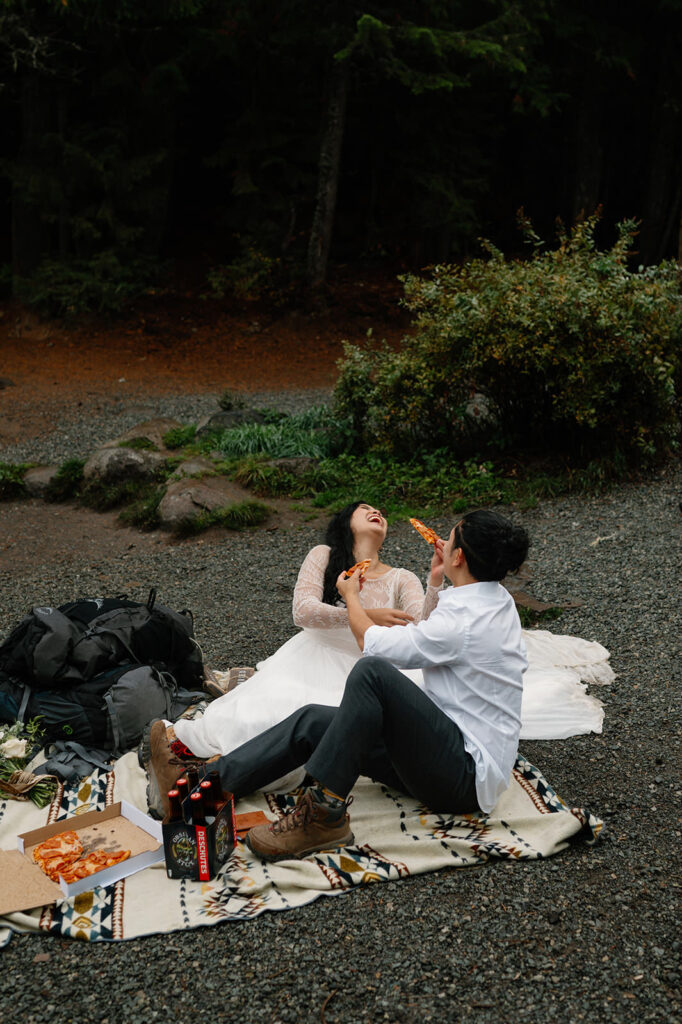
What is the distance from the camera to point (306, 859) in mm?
3078

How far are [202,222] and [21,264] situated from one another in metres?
4.11

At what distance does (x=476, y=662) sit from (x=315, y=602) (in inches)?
37.8

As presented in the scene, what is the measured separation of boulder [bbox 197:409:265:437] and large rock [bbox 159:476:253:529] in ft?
5.18

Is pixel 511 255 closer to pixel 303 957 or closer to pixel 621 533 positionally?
pixel 621 533

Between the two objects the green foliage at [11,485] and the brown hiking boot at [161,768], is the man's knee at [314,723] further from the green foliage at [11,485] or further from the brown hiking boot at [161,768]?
the green foliage at [11,485]

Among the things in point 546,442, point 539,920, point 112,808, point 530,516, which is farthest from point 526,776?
point 546,442

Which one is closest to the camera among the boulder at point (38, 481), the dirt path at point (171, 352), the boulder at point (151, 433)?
the boulder at point (38, 481)

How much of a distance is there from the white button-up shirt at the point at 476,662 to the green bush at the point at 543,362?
4.41 m

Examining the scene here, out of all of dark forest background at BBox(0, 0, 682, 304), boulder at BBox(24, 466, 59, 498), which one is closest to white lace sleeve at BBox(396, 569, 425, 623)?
boulder at BBox(24, 466, 59, 498)

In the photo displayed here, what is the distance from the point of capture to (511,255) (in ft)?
57.3

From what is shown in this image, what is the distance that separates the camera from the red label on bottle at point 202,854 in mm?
2975

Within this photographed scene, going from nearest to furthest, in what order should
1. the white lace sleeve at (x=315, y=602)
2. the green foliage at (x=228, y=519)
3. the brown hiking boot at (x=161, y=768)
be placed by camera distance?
the brown hiking boot at (x=161, y=768) < the white lace sleeve at (x=315, y=602) < the green foliage at (x=228, y=519)

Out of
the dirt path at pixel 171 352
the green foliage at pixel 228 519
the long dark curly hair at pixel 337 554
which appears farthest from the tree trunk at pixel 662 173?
the long dark curly hair at pixel 337 554

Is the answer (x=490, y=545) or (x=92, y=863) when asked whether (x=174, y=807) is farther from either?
(x=490, y=545)
